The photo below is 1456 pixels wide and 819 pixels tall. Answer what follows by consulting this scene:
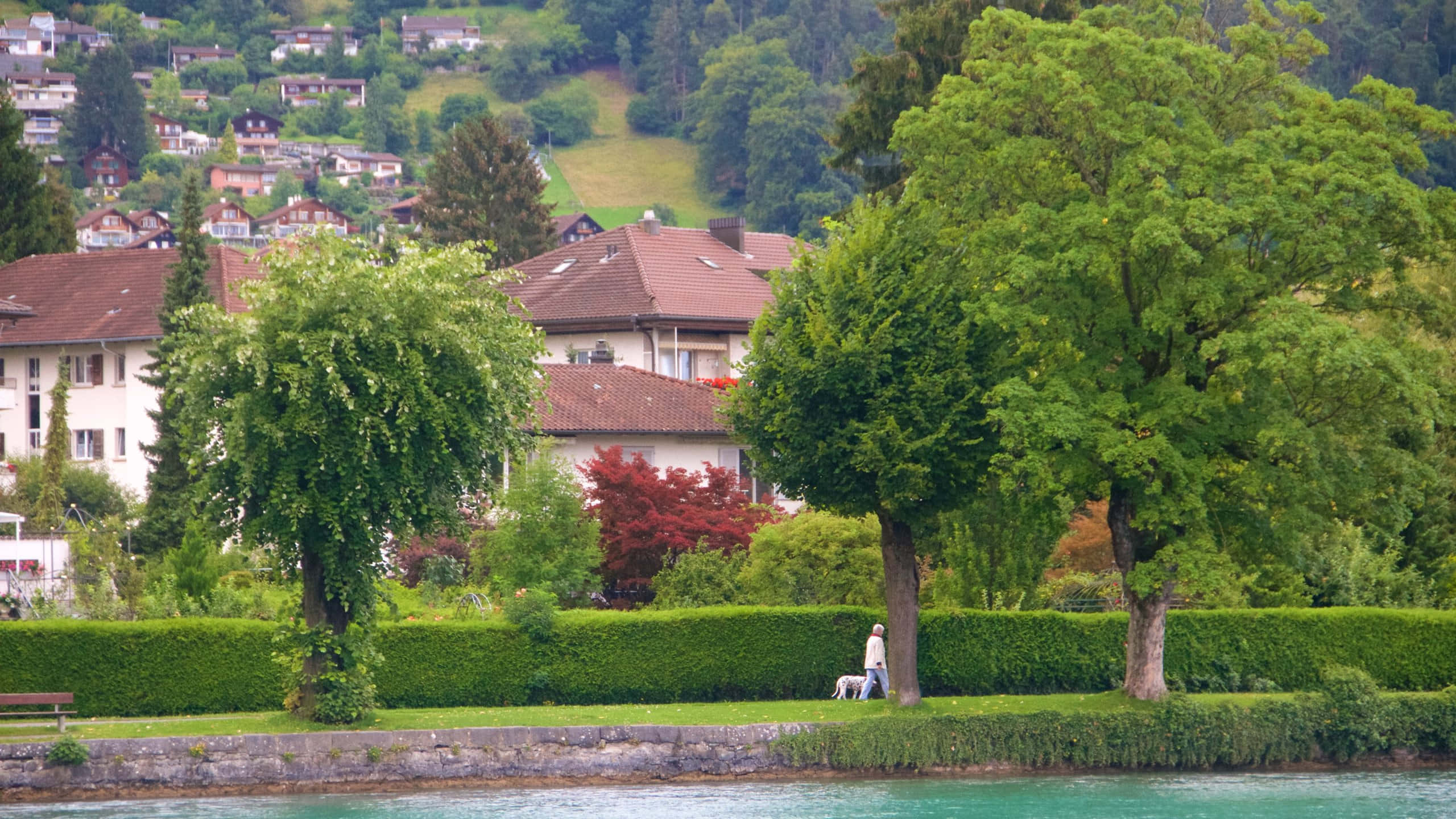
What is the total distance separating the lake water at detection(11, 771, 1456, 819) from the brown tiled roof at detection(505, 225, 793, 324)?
91.3ft

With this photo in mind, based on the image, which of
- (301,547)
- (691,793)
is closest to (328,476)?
(301,547)

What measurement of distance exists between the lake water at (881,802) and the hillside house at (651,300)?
2704cm

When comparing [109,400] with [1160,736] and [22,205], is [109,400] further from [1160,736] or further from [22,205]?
[1160,736]

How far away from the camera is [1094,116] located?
2770 centimetres

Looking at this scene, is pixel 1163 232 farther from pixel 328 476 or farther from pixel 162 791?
pixel 162 791

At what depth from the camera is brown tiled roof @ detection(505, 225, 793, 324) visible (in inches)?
2194

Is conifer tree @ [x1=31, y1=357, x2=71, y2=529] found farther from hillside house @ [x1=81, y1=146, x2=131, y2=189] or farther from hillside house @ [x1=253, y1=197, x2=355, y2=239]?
hillside house @ [x1=81, y1=146, x2=131, y2=189]

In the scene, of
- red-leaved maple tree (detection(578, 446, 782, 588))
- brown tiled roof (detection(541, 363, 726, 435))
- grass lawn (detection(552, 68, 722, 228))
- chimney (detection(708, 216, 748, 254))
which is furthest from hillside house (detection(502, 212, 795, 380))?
grass lawn (detection(552, 68, 722, 228))

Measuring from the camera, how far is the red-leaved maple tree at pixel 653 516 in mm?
36250

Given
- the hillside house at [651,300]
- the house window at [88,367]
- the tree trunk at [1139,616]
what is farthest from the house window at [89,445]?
the tree trunk at [1139,616]

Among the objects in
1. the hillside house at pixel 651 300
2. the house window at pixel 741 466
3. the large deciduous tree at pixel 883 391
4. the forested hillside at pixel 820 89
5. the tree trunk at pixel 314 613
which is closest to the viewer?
the tree trunk at pixel 314 613

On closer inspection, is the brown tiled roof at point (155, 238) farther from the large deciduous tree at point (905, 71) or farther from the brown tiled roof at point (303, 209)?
the large deciduous tree at point (905, 71)

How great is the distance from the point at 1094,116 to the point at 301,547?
1422cm

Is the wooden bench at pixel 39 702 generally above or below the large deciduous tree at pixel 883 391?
below
